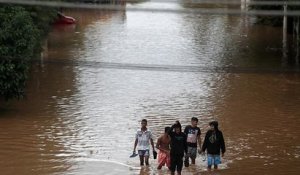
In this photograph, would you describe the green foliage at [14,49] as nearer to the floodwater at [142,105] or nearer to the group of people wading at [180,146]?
the floodwater at [142,105]

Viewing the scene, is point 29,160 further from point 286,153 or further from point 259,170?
point 286,153

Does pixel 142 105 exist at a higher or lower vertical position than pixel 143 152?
lower

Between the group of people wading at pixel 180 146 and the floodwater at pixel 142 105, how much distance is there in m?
0.37

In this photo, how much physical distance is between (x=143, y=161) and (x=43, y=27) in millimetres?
18136

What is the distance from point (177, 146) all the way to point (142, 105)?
10.1 m

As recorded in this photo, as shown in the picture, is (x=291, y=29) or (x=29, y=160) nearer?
(x=29, y=160)

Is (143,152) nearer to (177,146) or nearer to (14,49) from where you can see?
(177,146)

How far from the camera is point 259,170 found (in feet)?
49.9

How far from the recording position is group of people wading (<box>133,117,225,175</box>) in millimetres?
13539

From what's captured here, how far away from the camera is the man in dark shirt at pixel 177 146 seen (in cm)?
1345

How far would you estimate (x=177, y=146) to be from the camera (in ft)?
44.1

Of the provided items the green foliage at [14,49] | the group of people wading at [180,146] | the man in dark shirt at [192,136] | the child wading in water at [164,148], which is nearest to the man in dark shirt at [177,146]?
the group of people wading at [180,146]

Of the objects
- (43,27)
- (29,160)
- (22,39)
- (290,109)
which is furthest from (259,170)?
(43,27)

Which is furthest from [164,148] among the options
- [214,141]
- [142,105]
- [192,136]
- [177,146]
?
[142,105]
